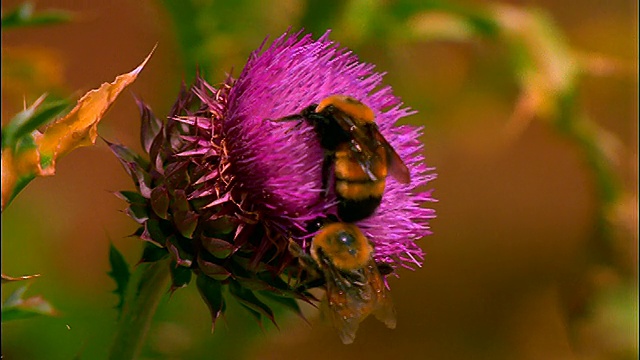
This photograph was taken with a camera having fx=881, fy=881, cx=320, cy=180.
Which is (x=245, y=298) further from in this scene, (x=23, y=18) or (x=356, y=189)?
(x=23, y=18)

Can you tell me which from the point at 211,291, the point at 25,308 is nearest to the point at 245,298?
the point at 211,291

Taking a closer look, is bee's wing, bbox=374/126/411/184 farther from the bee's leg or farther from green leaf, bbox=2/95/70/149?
green leaf, bbox=2/95/70/149

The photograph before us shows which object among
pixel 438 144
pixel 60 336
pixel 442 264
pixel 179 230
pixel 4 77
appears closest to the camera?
pixel 179 230

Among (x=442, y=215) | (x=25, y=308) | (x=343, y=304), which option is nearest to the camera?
(x=25, y=308)

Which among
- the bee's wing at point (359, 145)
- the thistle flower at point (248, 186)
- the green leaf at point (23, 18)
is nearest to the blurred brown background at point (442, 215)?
the green leaf at point (23, 18)

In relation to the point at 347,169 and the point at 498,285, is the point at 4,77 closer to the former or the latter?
the point at 347,169

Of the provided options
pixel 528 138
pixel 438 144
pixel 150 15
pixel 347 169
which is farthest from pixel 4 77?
pixel 528 138
